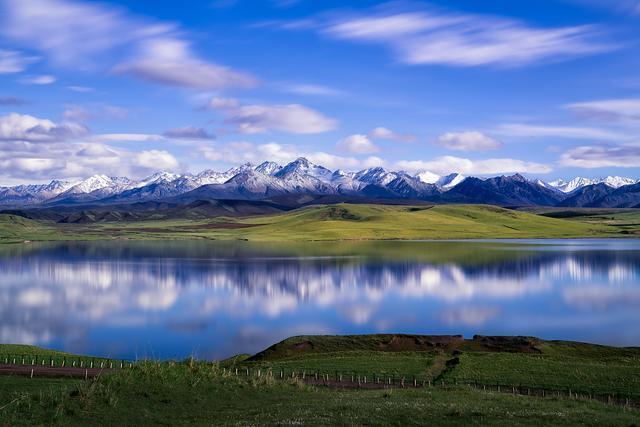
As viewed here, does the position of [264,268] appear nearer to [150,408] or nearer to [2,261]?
[2,261]

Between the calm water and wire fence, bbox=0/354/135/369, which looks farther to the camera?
the calm water

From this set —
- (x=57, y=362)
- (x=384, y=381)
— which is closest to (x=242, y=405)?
(x=384, y=381)

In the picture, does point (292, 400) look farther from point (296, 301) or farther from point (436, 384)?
point (296, 301)

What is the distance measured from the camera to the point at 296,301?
359ft

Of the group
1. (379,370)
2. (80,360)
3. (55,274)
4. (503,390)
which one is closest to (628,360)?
(503,390)

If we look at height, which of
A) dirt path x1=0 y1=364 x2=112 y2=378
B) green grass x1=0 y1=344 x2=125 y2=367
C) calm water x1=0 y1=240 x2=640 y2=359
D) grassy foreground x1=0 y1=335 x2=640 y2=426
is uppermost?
grassy foreground x1=0 y1=335 x2=640 y2=426

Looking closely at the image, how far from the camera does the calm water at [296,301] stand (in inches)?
3088

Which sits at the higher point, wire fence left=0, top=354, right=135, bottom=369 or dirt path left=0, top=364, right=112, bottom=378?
dirt path left=0, top=364, right=112, bottom=378

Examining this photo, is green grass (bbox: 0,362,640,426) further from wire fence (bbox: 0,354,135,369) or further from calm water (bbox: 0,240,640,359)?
calm water (bbox: 0,240,640,359)

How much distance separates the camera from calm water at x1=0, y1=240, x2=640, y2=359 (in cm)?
7844

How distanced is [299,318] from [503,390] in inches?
2023

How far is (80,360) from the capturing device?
56906 millimetres

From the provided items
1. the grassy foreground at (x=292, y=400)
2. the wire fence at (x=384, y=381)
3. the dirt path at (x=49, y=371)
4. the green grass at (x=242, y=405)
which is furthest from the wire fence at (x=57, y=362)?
the green grass at (x=242, y=405)

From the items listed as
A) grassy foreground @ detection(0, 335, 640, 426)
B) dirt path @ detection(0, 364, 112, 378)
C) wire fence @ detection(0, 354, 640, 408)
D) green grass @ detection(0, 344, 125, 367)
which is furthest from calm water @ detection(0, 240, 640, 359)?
grassy foreground @ detection(0, 335, 640, 426)
